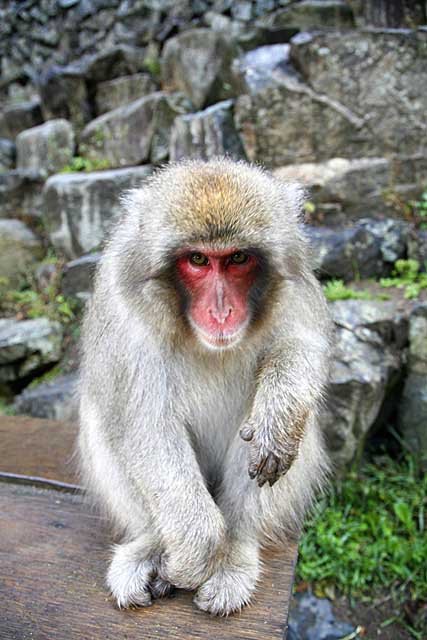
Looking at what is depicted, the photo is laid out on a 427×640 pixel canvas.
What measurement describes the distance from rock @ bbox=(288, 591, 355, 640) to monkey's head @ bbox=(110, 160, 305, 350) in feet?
6.69

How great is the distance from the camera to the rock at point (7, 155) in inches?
349

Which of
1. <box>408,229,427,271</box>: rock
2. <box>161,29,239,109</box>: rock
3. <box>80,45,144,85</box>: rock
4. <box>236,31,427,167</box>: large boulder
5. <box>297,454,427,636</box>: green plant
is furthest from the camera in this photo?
<box>80,45,144,85</box>: rock

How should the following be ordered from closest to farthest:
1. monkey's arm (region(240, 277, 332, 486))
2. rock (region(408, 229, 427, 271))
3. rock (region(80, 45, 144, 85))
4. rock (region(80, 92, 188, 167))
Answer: monkey's arm (region(240, 277, 332, 486)) → rock (region(408, 229, 427, 271)) → rock (region(80, 92, 188, 167)) → rock (region(80, 45, 144, 85))

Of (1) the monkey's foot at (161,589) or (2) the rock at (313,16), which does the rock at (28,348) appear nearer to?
(2) the rock at (313,16)

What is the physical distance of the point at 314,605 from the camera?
310 centimetres

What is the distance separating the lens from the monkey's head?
5.18ft

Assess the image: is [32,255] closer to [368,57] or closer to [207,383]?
[368,57]

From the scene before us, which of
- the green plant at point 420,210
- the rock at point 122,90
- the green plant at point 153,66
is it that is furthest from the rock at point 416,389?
the green plant at point 153,66

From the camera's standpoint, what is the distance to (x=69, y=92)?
856cm

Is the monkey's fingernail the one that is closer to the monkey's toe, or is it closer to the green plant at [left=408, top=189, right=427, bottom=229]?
the monkey's toe

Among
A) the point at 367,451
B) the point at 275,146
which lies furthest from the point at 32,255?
the point at 367,451

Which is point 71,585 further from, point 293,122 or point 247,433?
point 293,122

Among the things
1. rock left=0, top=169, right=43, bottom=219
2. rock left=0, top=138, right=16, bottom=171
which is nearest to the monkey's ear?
rock left=0, top=169, right=43, bottom=219

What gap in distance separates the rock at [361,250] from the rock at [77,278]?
2.68 m
